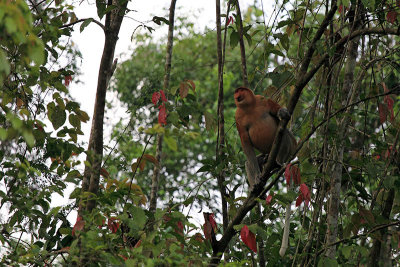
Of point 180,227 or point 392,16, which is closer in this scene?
point 180,227

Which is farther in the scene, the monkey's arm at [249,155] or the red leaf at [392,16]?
the monkey's arm at [249,155]

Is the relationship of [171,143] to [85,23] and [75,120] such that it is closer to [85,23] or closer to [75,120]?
[75,120]

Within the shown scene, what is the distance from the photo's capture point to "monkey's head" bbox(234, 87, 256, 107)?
3676mm

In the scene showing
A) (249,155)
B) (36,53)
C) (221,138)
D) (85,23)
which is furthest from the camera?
(249,155)

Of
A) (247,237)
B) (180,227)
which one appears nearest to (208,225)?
(180,227)

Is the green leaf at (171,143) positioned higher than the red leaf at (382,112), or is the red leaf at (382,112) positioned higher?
the red leaf at (382,112)

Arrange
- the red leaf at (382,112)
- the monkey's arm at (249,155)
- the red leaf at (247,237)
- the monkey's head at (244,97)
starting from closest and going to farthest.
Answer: the red leaf at (247,237) → the red leaf at (382,112) → the monkey's head at (244,97) → the monkey's arm at (249,155)

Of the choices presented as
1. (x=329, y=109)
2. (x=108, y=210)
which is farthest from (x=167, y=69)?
(x=108, y=210)

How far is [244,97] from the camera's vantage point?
3686 millimetres

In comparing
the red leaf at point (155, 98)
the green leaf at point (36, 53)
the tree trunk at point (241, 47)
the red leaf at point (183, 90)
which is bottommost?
the green leaf at point (36, 53)

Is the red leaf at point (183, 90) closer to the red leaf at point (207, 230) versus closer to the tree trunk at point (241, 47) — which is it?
the tree trunk at point (241, 47)

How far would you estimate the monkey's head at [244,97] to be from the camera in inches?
145

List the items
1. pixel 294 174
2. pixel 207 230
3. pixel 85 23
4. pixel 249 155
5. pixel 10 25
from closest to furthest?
pixel 10 25
pixel 207 230
pixel 294 174
pixel 85 23
pixel 249 155

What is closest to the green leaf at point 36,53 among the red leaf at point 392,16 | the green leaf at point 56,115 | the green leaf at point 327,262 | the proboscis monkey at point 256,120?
the green leaf at point 56,115
